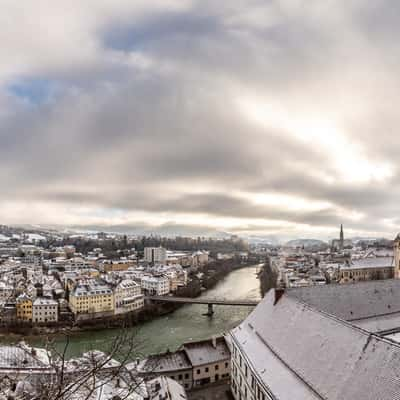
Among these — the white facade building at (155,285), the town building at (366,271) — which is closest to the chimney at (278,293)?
the town building at (366,271)

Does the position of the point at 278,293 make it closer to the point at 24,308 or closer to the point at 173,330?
the point at 173,330

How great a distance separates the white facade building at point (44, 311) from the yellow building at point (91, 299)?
5.46 ft

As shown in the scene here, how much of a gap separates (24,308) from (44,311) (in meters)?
1.83

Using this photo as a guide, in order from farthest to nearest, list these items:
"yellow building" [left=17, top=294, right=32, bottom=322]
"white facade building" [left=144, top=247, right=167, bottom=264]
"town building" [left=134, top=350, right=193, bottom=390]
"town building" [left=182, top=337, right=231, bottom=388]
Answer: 1. "white facade building" [left=144, top=247, right=167, bottom=264]
2. "yellow building" [left=17, top=294, right=32, bottom=322]
3. "town building" [left=182, top=337, right=231, bottom=388]
4. "town building" [left=134, top=350, right=193, bottom=390]

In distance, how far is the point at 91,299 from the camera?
34.7m

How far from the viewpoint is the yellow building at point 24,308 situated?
1268 inches

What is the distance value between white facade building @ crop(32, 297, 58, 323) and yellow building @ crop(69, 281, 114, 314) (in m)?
1.66

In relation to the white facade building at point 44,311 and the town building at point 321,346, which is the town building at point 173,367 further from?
the white facade building at point 44,311

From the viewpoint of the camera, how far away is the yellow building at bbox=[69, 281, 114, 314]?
33.9 metres

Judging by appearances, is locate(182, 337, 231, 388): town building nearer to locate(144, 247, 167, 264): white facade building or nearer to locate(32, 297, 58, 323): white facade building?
locate(32, 297, 58, 323): white facade building

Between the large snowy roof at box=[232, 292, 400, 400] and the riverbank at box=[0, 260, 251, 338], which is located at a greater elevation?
the large snowy roof at box=[232, 292, 400, 400]

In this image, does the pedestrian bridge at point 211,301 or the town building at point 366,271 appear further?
the town building at point 366,271

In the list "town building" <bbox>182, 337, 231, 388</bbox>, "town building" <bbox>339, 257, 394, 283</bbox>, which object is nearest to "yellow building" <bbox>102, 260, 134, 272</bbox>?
"town building" <bbox>339, 257, 394, 283</bbox>

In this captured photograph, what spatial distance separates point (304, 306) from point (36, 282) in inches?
1593
